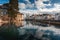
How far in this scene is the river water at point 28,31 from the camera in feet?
6.93

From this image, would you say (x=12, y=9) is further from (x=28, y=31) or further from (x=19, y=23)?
(x=28, y=31)

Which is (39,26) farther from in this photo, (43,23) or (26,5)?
(26,5)

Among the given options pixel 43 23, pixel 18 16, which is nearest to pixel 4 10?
pixel 18 16

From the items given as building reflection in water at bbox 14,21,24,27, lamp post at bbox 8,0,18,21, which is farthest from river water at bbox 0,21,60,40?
lamp post at bbox 8,0,18,21

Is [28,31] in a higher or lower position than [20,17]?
lower

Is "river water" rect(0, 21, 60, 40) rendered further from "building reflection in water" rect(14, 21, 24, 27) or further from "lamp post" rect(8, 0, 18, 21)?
"lamp post" rect(8, 0, 18, 21)

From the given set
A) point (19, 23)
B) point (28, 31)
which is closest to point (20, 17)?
point (19, 23)

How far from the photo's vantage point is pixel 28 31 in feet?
7.03

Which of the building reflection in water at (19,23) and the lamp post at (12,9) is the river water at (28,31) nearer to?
the building reflection in water at (19,23)

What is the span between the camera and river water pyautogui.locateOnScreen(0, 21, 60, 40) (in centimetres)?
211

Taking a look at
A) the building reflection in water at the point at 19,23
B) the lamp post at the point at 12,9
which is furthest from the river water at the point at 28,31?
the lamp post at the point at 12,9

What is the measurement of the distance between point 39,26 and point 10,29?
1.14 feet

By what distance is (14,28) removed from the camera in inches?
85.2

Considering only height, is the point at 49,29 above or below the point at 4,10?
below
